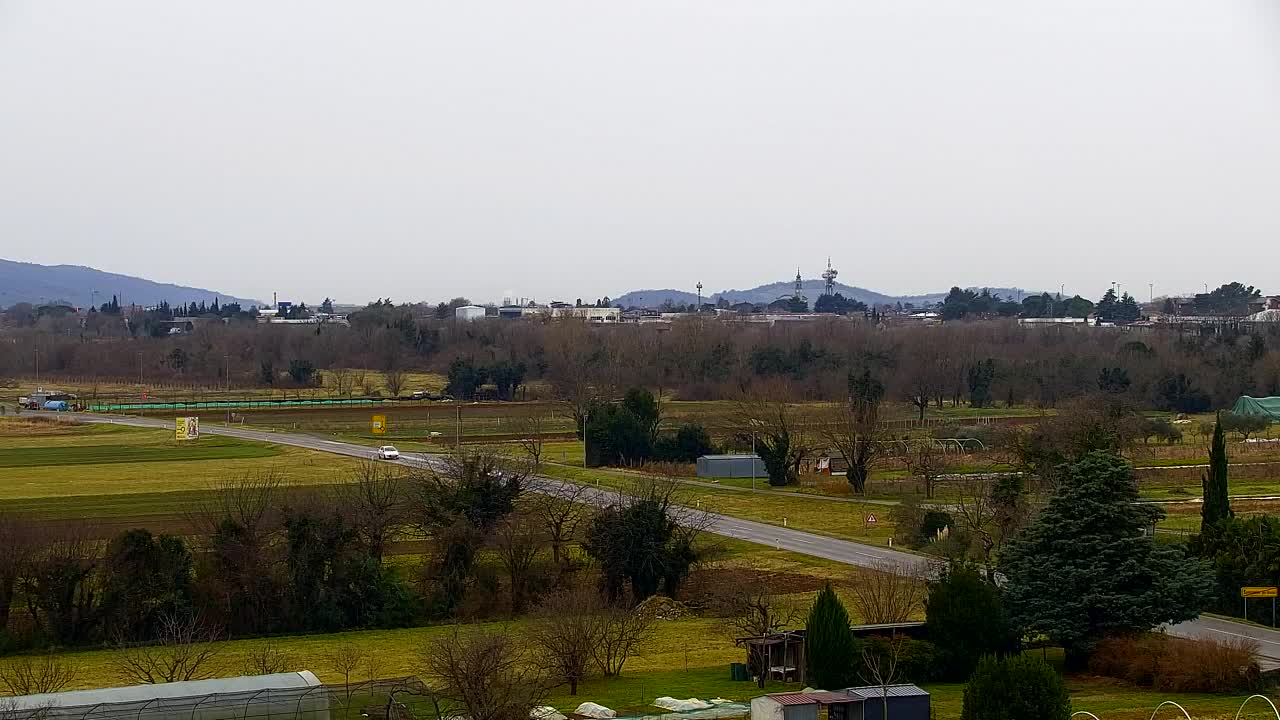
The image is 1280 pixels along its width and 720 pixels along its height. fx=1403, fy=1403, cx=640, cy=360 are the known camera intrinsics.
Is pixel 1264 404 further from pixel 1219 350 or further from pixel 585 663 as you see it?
pixel 585 663

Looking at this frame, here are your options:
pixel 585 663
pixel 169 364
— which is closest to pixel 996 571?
pixel 585 663

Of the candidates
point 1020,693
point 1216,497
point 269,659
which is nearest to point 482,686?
point 1020,693

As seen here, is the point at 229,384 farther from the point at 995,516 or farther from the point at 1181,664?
the point at 1181,664

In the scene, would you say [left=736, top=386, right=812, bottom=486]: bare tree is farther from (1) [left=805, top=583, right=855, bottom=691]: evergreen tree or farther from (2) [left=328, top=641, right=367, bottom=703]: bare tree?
(1) [left=805, top=583, right=855, bottom=691]: evergreen tree

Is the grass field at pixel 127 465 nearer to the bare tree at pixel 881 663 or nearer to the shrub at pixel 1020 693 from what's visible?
the bare tree at pixel 881 663

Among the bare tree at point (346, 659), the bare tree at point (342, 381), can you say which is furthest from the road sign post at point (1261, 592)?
the bare tree at point (342, 381)

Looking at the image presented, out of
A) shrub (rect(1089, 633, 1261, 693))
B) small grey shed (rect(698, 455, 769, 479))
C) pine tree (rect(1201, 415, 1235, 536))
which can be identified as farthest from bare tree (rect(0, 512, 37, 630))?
small grey shed (rect(698, 455, 769, 479))
